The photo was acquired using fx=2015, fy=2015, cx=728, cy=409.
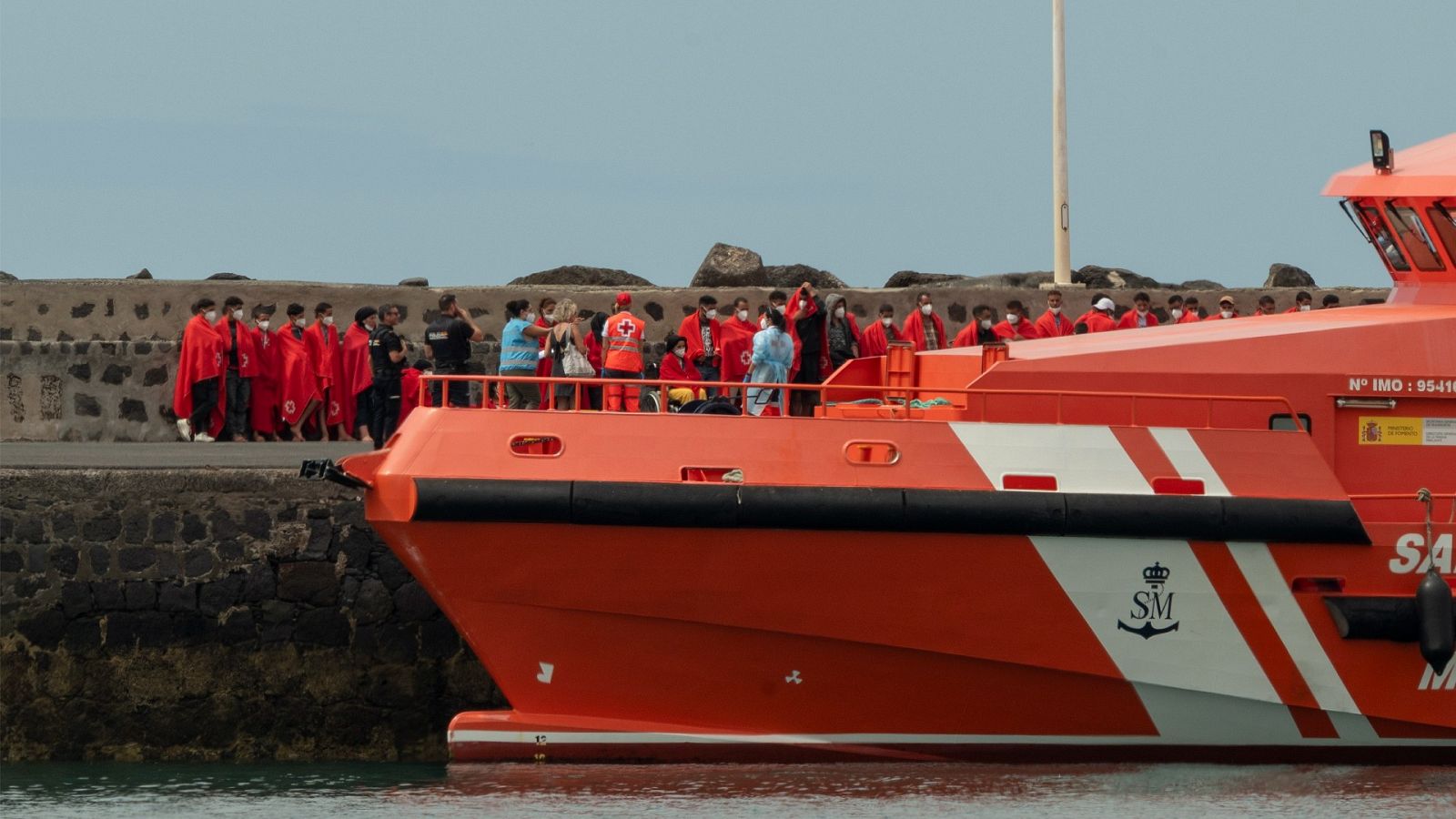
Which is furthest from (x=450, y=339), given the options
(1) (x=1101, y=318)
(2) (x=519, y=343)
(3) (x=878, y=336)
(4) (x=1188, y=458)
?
(4) (x=1188, y=458)

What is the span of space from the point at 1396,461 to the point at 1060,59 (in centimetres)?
912

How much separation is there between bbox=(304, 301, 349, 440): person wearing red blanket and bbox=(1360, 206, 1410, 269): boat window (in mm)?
8525

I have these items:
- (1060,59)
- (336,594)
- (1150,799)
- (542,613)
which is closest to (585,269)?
(1060,59)

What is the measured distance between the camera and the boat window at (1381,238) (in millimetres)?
10672

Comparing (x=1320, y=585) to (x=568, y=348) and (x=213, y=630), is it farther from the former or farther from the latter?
(x=213, y=630)

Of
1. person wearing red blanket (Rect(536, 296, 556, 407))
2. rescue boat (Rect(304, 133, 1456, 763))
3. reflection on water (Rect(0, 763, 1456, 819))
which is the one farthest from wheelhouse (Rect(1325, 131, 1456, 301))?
person wearing red blanket (Rect(536, 296, 556, 407))

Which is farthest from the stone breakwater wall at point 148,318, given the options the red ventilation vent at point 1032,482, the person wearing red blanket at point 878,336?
the red ventilation vent at point 1032,482

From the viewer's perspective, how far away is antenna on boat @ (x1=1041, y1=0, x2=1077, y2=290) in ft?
60.3

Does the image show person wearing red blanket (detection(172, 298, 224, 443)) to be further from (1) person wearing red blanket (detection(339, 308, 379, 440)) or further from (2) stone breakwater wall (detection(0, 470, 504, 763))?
(2) stone breakwater wall (detection(0, 470, 504, 763))

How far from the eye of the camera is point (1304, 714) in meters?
9.83

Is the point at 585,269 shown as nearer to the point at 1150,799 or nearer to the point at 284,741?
the point at 284,741

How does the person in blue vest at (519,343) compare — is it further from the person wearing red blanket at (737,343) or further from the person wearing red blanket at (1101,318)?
the person wearing red blanket at (1101,318)

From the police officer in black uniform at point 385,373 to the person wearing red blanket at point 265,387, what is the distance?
2136 millimetres

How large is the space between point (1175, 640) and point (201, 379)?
845 centimetres
